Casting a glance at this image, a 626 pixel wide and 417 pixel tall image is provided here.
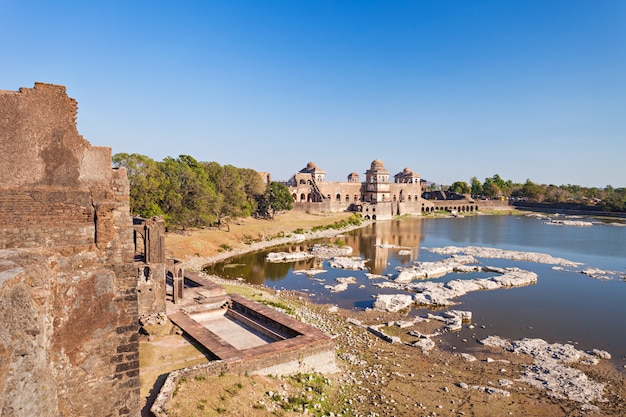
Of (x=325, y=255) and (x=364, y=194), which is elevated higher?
(x=364, y=194)

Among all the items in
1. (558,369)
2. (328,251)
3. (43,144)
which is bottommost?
(558,369)

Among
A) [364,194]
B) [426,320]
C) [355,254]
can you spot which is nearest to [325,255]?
[355,254]

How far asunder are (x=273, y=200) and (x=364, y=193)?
90.9ft

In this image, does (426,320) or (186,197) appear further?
(186,197)

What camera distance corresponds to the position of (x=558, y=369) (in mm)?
14203

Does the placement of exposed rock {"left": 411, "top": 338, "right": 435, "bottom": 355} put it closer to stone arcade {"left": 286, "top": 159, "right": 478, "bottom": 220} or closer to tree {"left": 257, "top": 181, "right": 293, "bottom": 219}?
tree {"left": 257, "top": 181, "right": 293, "bottom": 219}

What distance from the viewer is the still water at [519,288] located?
18.2 metres

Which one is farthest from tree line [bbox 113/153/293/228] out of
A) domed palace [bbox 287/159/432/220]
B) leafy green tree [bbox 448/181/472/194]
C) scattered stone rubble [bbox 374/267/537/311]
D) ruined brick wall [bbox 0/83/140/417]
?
leafy green tree [bbox 448/181/472/194]

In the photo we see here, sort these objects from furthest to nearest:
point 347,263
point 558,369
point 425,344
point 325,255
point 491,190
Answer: point 491,190 → point 325,255 → point 347,263 → point 425,344 → point 558,369

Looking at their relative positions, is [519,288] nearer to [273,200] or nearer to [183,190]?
[183,190]

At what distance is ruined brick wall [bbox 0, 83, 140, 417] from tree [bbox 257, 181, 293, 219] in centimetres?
4636

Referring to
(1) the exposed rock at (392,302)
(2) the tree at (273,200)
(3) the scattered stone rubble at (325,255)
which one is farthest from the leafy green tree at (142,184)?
(2) the tree at (273,200)

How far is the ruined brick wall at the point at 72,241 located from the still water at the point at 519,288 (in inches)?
553

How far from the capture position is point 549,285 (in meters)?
25.7
